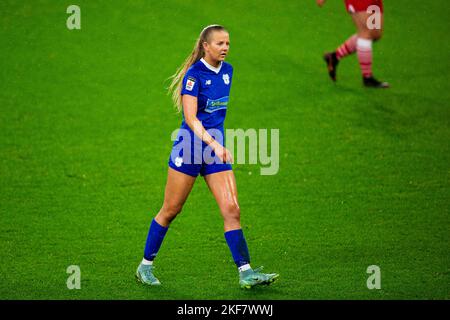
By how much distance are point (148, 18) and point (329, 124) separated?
4.12 m

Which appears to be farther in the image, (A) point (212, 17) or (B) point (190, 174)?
(A) point (212, 17)

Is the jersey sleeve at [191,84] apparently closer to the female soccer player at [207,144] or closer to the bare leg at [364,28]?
the female soccer player at [207,144]

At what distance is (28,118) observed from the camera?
11.0 metres

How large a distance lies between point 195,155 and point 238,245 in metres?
0.76

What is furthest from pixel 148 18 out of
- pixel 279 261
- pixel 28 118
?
pixel 279 261

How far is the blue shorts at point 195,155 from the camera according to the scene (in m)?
6.41

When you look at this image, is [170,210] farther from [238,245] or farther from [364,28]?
[364,28]

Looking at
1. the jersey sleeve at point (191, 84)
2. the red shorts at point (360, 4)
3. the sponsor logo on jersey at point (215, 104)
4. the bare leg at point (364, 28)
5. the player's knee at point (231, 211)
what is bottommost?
the player's knee at point (231, 211)

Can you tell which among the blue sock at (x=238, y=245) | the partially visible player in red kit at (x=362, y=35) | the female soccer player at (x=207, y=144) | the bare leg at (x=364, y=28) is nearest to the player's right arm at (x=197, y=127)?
the female soccer player at (x=207, y=144)

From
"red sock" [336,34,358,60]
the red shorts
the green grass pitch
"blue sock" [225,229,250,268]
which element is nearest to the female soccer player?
"blue sock" [225,229,250,268]

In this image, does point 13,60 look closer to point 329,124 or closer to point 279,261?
point 329,124

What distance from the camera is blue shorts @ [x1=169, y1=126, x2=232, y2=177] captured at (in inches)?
253

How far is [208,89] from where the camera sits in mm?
6348

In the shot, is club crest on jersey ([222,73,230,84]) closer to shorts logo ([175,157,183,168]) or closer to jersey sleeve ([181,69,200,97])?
jersey sleeve ([181,69,200,97])
